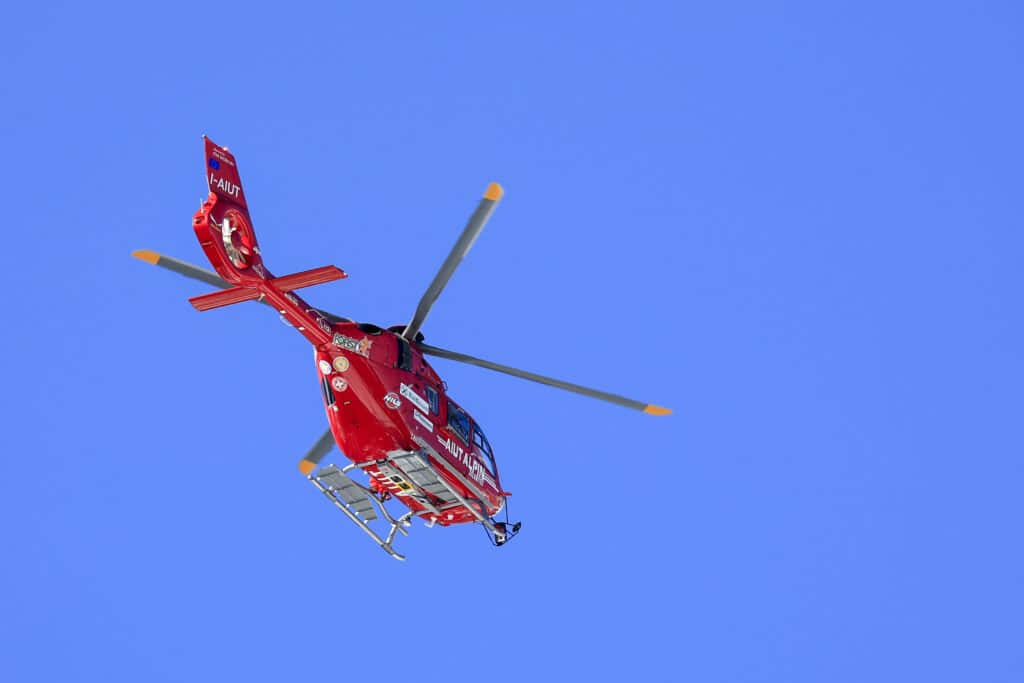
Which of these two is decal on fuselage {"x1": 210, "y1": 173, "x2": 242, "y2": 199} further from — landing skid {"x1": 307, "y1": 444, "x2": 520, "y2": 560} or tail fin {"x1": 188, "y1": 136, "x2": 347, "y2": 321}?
landing skid {"x1": 307, "y1": 444, "x2": 520, "y2": 560}

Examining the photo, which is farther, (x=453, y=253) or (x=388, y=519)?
(x=388, y=519)

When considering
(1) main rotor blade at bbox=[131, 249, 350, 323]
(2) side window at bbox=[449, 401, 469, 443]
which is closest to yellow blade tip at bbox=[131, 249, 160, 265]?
(1) main rotor blade at bbox=[131, 249, 350, 323]

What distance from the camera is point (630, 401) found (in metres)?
29.2

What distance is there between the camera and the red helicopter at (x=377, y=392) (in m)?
25.4

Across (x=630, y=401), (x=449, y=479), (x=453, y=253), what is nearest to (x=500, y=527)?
(x=449, y=479)

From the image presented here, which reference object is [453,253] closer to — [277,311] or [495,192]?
[495,192]

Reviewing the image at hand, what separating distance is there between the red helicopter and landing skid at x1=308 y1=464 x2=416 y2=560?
23mm

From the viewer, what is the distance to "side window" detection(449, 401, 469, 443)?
2959 cm

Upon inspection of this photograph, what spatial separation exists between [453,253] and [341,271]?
123 inches

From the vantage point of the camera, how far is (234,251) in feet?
83.0

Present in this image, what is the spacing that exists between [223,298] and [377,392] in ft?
11.8

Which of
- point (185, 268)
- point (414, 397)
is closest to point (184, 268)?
point (185, 268)

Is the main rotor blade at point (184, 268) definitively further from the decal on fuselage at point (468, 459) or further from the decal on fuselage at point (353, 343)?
the decal on fuselage at point (468, 459)

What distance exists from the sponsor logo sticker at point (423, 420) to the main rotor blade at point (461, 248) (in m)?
1.72
